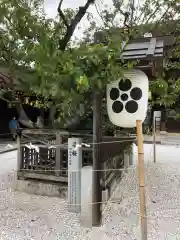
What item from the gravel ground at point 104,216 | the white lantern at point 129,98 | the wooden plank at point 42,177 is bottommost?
the gravel ground at point 104,216

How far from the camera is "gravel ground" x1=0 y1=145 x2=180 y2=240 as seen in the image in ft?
12.0

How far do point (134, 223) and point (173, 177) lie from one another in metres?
3.29

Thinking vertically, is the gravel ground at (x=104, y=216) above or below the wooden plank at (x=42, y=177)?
below

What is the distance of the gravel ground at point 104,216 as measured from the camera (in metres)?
3.66

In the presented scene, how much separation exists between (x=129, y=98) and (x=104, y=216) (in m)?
2.05

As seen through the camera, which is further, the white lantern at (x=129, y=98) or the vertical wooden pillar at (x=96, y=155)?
the vertical wooden pillar at (x=96, y=155)

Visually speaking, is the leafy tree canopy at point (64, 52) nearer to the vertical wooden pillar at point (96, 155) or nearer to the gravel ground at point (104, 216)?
the vertical wooden pillar at point (96, 155)

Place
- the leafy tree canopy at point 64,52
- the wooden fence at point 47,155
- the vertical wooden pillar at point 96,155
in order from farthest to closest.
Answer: the wooden fence at point 47,155 → the vertical wooden pillar at point 96,155 → the leafy tree canopy at point 64,52

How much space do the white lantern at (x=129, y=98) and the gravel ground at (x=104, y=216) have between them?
5.20ft

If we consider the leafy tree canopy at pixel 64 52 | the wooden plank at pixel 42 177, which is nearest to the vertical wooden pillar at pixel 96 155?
the leafy tree canopy at pixel 64 52

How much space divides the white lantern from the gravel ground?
1.59 m

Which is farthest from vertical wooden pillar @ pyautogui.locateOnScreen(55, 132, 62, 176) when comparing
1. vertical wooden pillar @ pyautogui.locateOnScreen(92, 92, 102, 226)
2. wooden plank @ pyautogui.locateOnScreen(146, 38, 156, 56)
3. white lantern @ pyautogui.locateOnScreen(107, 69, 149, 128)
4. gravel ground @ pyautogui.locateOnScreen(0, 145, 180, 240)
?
wooden plank @ pyautogui.locateOnScreen(146, 38, 156, 56)

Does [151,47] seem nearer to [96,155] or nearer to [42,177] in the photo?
[96,155]

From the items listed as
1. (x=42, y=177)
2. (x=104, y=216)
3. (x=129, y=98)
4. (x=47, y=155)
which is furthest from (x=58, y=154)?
(x=129, y=98)
